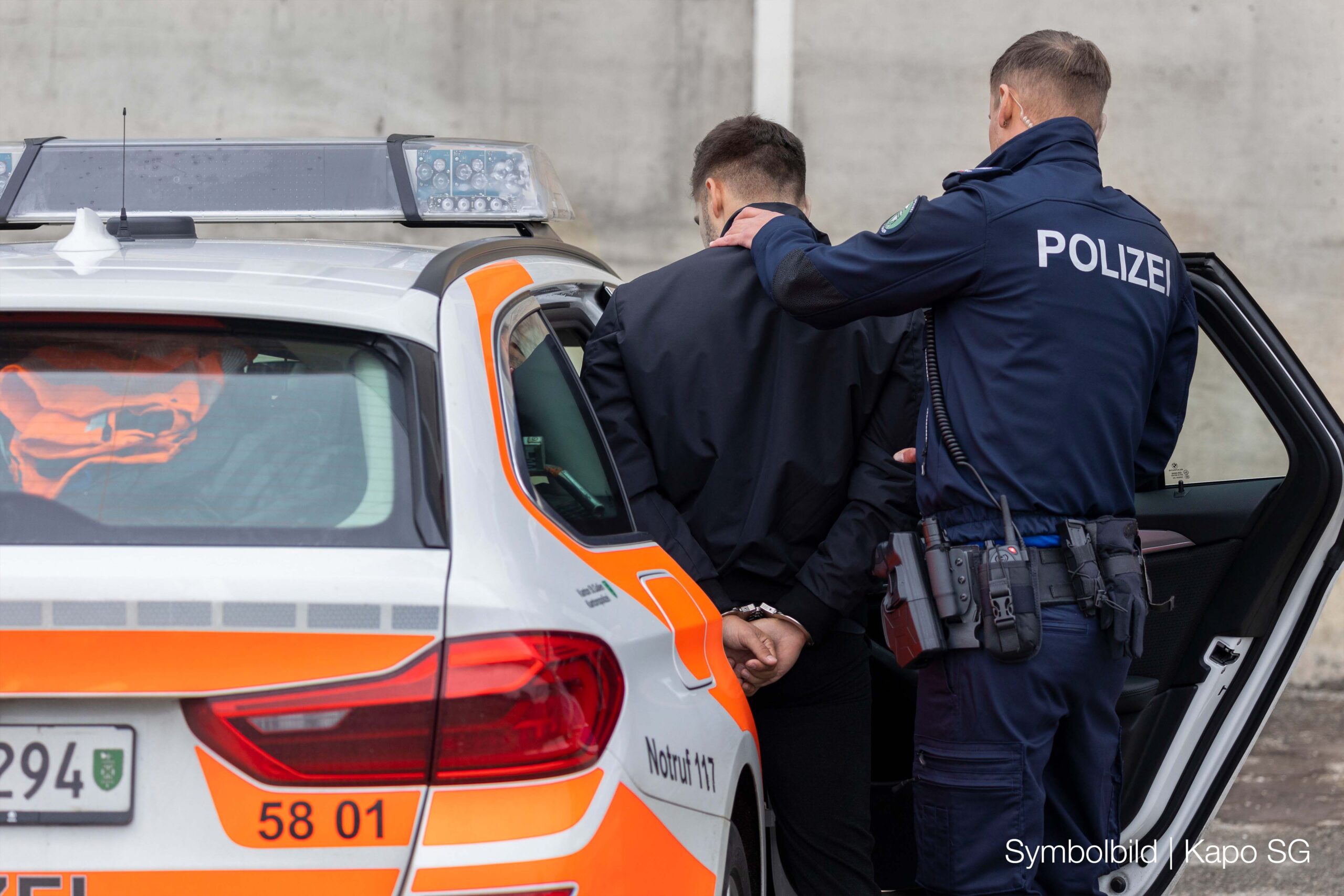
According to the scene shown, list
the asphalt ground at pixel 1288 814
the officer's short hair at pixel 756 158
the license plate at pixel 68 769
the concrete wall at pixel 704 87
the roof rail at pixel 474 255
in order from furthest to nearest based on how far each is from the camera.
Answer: the concrete wall at pixel 704 87 < the asphalt ground at pixel 1288 814 < the officer's short hair at pixel 756 158 < the roof rail at pixel 474 255 < the license plate at pixel 68 769

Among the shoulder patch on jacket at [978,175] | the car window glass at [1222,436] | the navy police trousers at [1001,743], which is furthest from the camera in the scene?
the car window glass at [1222,436]

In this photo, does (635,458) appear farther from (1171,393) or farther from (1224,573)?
(1224,573)

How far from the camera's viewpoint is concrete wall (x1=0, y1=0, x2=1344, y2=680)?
6.80 meters

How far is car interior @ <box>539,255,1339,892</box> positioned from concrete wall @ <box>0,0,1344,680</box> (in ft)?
13.1

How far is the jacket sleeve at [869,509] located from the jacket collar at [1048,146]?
0.35 metres

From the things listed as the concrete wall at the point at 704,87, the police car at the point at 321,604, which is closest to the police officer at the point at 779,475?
the police car at the point at 321,604

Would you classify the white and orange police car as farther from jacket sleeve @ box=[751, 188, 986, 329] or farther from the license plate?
jacket sleeve @ box=[751, 188, 986, 329]

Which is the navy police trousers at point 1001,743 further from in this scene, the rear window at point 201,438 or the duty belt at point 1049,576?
the rear window at point 201,438

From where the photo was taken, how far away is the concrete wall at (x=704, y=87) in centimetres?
680

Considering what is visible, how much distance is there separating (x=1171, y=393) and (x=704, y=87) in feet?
15.7

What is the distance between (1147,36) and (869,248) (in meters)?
5.43

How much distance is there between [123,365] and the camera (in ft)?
4.97

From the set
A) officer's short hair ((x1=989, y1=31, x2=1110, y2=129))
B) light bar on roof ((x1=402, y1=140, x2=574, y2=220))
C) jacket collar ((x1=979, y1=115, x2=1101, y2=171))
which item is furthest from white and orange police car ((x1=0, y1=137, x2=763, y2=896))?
officer's short hair ((x1=989, y1=31, x2=1110, y2=129))

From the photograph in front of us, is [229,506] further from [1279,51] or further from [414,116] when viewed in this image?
[1279,51]
